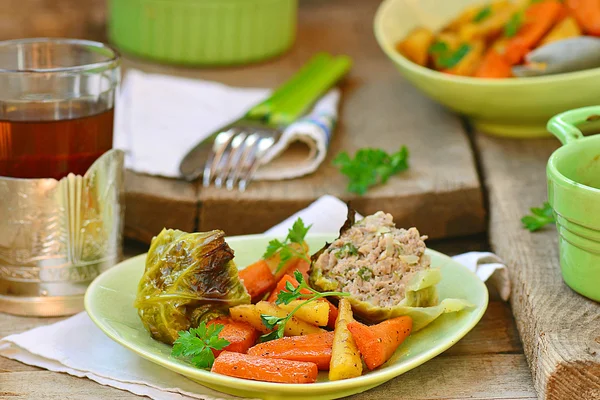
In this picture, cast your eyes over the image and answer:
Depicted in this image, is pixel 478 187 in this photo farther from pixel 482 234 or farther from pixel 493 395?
pixel 493 395

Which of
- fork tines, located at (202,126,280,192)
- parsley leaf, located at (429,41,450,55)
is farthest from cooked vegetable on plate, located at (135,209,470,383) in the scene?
parsley leaf, located at (429,41,450,55)

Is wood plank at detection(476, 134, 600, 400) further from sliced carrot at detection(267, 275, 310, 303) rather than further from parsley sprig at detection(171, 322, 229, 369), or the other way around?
parsley sprig at detection(171, 322, 229, 369)

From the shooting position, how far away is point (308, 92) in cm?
241

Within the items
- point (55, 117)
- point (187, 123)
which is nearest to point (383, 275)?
point (55, 117)

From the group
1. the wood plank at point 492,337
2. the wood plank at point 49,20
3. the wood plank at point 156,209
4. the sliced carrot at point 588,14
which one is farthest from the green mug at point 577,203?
the wood plank at point 49,20

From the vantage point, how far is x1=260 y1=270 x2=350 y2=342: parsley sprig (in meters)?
1.37

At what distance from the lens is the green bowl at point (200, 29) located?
273cm

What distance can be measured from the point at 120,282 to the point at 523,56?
1.18 m

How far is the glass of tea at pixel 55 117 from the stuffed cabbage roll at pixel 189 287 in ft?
1.15

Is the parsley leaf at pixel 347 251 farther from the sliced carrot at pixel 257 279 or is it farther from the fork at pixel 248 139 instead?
the fork at pixel 248 139

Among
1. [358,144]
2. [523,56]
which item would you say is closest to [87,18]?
[358,144]

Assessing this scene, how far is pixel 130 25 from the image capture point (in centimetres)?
281

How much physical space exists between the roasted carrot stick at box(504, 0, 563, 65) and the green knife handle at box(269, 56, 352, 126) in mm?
534

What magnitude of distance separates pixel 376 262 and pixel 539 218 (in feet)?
1.52
